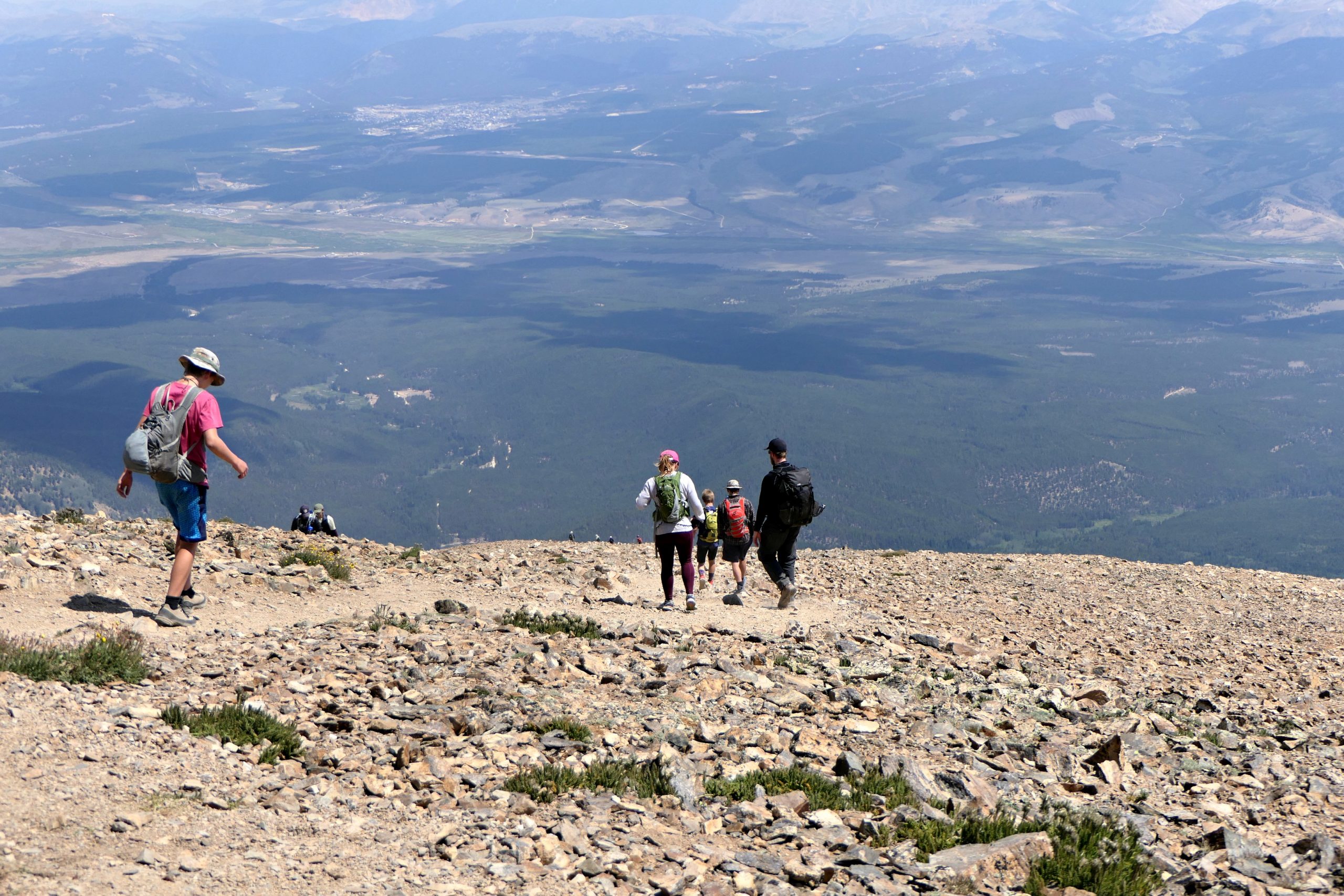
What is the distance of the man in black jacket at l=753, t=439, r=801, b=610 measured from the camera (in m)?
18.9

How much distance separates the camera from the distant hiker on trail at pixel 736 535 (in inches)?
802

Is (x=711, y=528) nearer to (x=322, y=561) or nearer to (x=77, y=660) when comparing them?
(x=322, y=561)

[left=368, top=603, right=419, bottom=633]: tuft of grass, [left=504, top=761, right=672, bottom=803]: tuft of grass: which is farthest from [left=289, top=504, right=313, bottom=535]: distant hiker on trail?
[left=504, top=761, right=672, bottom=803]: tuft of grass

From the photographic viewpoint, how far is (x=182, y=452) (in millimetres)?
13148

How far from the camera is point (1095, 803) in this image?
10258 millimetres

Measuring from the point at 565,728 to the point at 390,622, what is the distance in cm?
476

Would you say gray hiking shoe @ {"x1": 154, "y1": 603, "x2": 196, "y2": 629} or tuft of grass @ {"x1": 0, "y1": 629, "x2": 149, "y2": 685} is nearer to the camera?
tuft of grass @ {"x1": 0, "y1": 629, "x2": 149, "y2": 685}

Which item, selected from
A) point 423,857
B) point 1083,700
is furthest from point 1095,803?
point 423,857

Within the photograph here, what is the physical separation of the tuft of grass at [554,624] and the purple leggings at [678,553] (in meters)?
2.39

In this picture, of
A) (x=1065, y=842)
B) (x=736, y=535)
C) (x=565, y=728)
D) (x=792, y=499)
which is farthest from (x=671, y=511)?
(x=1065, y=842)

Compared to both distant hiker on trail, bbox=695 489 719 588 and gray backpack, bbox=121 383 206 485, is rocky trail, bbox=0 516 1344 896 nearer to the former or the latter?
gray backpack, bbox=121 383 206 485

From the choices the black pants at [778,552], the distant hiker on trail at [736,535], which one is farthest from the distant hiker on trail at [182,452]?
the distant hiker on trail at [736,535]

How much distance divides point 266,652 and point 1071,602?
16893mm

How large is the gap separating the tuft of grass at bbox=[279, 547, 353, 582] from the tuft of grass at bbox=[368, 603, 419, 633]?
358 centimetres
